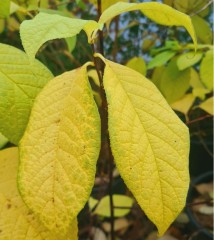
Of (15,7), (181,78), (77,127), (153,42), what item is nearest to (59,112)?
(77,127)

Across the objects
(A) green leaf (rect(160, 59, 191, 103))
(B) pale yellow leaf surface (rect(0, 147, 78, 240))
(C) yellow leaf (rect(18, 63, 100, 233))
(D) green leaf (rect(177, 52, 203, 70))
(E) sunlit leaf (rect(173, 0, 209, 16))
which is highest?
(C) yellow leaf (rect(18, 63, 100, 233))

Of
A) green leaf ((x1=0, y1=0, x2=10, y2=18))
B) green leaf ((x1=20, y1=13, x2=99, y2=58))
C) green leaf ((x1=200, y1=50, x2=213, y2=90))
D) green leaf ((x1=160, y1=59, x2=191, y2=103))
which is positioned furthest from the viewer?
green leaf ((x1=160, y1=59, x2=191, y2=103))

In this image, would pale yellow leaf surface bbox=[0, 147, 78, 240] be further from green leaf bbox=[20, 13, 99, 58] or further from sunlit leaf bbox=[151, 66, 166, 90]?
sunlit leaf bbox=[151, 66, 166, 90]

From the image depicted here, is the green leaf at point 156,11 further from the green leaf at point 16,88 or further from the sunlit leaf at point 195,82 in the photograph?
the sunlit leaf at point 195,82

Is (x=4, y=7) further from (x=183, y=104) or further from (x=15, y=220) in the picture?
(x=183, y=104)

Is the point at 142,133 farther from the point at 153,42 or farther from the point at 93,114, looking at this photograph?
the point at 153,42

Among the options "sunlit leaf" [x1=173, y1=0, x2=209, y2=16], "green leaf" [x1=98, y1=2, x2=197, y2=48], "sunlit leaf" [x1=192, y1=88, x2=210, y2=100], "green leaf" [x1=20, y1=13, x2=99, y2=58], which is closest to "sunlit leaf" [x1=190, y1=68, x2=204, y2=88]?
"sunlit leaf" [x1=192, y1=88, x2=210, y2=100]

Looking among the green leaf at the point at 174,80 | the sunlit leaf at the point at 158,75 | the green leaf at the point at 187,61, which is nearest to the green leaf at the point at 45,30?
the green leaf at the point at 187,61
